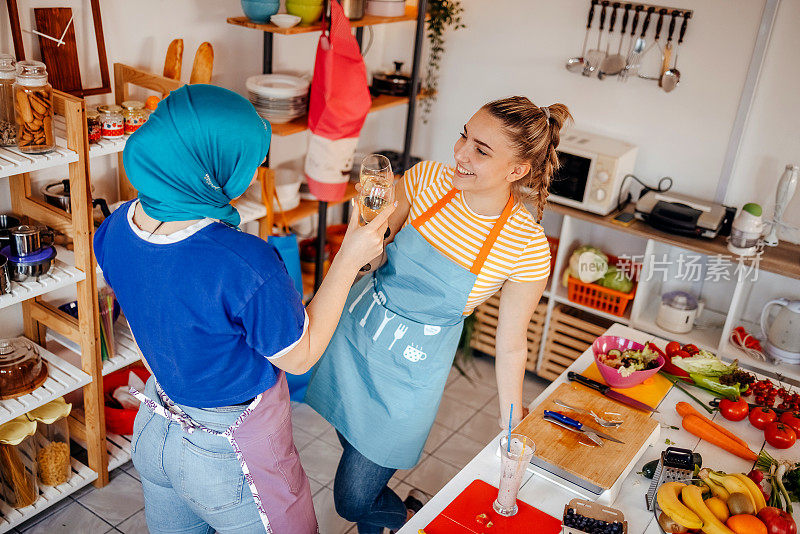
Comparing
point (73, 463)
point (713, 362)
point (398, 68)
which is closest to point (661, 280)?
point (713, 362)

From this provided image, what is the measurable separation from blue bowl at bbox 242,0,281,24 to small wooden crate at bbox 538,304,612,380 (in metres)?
1.87

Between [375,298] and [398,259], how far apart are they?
132mm

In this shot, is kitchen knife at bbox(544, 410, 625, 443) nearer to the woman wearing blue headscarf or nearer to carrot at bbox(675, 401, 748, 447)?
carrot at bbox(675, 401, 748, 447)

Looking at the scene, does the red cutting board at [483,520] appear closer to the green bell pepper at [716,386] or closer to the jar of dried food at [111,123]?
the green bell pepper at [716,386]

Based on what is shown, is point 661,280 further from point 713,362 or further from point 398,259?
point 398,259

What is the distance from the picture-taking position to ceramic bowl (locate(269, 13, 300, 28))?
2846 mm

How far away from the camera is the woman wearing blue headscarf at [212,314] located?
1380 mm

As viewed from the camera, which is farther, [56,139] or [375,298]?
[56,139]

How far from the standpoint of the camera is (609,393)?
2154 mm

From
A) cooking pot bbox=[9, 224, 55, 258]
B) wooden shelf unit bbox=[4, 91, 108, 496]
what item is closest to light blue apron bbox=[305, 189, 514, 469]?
wooden shelf unit bbox=[4, 91, 108, 496]

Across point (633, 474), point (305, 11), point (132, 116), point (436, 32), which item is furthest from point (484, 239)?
point (436, 32)

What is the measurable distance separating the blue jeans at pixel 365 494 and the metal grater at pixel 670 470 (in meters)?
0.74

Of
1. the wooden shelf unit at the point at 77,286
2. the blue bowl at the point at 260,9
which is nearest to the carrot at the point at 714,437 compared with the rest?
the wooden shelf unit at the point at 77,286

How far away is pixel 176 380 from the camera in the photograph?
1530 mm
